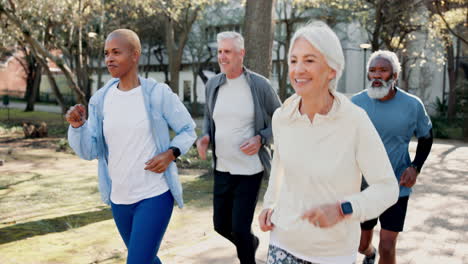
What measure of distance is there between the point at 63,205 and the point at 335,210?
6.96 metres

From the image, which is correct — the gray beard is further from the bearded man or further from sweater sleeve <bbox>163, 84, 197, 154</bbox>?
sweater sleeve <bbox>163, 84, 197, 154</bbox>

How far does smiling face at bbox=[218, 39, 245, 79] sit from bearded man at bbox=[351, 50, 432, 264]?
1.12m

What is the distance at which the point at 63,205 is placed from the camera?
8.43 meters

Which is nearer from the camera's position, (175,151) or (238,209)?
(175,151)

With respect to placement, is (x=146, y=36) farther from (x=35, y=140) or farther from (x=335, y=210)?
(x=335, y=210)

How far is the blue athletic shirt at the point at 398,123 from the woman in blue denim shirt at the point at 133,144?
1.58 metres

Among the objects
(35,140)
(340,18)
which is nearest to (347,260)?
(35,140)

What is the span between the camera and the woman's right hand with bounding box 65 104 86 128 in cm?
347

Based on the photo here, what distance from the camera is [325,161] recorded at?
2.45 meters

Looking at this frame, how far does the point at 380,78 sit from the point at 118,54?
2.12 meters

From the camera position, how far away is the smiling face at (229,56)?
4598mm

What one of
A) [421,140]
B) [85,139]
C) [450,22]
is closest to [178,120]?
[85,139]

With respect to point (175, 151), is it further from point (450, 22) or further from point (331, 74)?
point (450, 22)

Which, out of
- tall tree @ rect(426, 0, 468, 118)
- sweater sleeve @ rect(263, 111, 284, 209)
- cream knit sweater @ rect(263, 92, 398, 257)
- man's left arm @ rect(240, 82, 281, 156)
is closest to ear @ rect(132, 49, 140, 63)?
man's left arm @ rect(240, 82, 281, 156)
